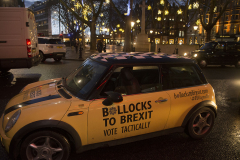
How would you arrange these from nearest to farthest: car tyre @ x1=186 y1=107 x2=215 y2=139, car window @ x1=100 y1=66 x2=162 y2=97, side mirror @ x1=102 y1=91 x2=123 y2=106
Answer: side mirror @ x1=102 y1=91 x2=123 y2=106 < car window @ x1=100 y1=66 x2=162 y2=97 < car tyre @ x1=186 y1=107 x2=215 y2=139

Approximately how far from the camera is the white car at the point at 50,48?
15219mm

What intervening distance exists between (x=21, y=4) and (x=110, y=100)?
55745mm

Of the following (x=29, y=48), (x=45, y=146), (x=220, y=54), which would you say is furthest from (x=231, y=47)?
(x=45, y=146)

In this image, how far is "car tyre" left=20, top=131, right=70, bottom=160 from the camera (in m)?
2.47

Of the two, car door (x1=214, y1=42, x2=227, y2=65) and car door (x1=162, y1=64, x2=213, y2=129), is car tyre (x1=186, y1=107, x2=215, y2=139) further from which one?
car door (x1=214, y1=42, x2=227, y2=65)

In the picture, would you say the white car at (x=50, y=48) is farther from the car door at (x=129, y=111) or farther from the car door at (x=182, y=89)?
the car door at (x=182, y=89)

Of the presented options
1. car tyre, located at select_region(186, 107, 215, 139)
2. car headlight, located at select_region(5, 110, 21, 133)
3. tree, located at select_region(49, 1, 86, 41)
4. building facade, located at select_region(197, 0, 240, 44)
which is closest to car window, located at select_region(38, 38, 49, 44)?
car headlight, located at select_region(5, 110, 21, 133)

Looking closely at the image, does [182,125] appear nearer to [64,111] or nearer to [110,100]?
[110,100]

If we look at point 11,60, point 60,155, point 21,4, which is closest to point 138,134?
point 60,155

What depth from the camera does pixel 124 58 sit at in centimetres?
321

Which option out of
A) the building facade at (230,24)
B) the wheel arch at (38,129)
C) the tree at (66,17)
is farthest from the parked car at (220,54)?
the building facade at (230,24)

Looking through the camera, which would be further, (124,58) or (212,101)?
(212,101)

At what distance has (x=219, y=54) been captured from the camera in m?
13.3

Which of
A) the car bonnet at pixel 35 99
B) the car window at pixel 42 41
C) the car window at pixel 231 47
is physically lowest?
the car bonnet at pixel 35 99
